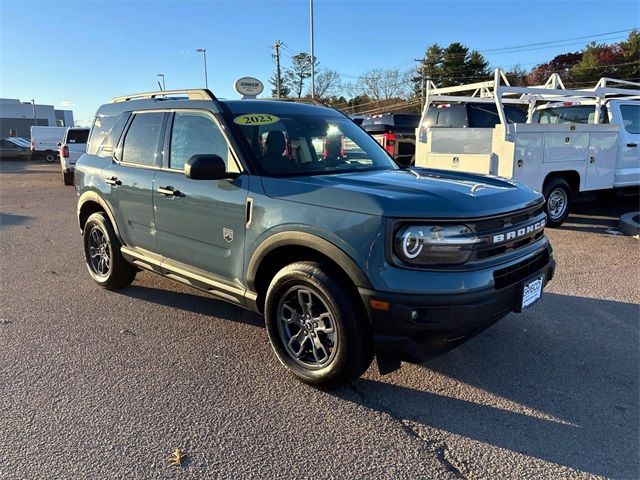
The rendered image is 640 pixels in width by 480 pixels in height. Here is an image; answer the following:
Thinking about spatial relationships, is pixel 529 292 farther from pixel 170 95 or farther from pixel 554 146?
pixel 554 146

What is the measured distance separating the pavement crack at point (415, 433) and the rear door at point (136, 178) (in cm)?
230

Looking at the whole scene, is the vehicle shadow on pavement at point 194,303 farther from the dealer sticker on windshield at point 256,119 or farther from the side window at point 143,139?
the dealer sticker on windshield at point 256,119

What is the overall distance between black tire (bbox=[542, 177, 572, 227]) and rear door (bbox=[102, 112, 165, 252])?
6397 millimetres

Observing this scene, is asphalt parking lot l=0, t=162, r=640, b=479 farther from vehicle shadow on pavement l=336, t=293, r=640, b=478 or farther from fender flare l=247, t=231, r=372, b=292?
fender flare l=247, t=231, r=372, b=292

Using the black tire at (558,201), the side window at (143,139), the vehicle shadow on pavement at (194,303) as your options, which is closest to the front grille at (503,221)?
the vehicle shadow on pavement at (194,303)

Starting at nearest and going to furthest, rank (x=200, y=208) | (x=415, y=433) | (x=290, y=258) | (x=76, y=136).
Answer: (x=415, y=433) < (x=290, y=258) < (x=200, y=208) < (x=76, y=136)

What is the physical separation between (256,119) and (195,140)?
0.54 metres

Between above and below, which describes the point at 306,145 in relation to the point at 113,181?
above

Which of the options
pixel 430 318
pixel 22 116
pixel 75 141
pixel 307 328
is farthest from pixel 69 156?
pixel 22 116

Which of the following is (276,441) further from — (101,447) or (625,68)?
(625,68)

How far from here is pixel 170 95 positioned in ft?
15.1

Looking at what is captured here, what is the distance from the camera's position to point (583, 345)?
3895mm

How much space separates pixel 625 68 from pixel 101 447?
62.0m

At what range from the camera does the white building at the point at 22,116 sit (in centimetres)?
8031
